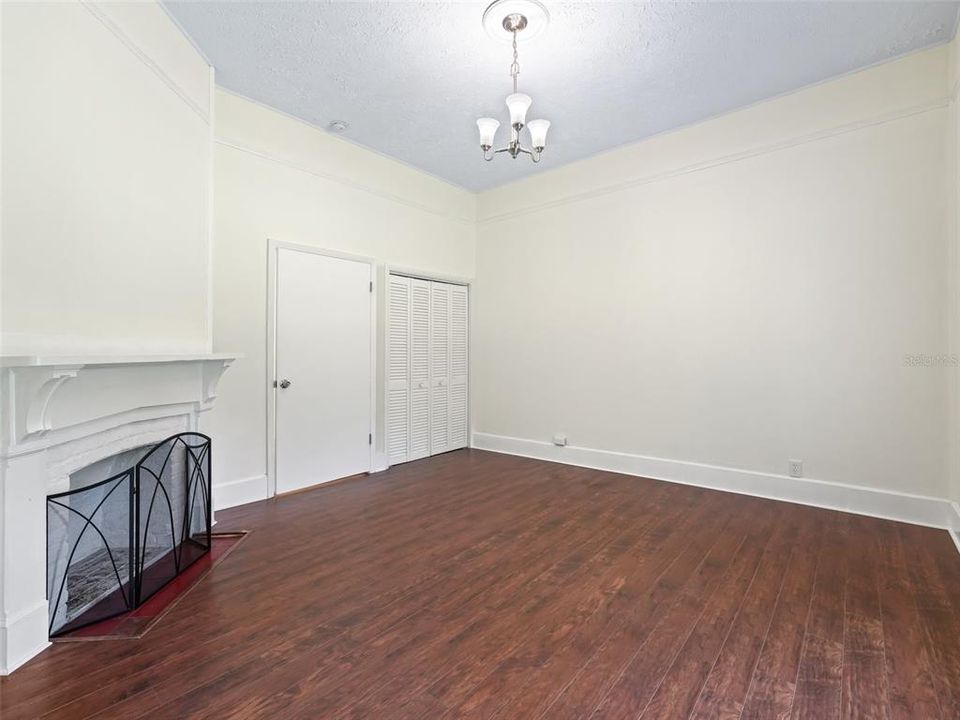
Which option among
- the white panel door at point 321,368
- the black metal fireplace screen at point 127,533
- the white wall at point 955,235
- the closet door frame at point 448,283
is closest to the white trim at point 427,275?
the closet door frame at point 448,283

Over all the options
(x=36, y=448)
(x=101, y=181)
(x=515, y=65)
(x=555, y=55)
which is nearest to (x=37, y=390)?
(x=36, y=448)

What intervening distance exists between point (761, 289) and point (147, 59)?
4504 mm

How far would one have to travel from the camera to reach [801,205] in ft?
11.6

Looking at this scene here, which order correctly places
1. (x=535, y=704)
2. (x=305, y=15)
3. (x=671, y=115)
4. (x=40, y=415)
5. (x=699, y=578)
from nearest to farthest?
(x=535, y=704), (x=40, y=415), (x=699, y=578), (x=305, y=15), (x=671, y=115)

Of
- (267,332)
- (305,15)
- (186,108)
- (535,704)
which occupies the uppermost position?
(305,15)

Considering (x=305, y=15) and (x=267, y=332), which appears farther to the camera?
(x=267, y=332)

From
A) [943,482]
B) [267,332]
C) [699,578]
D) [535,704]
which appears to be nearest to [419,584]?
[535,704]

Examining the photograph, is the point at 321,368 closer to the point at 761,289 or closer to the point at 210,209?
the point at 210,209

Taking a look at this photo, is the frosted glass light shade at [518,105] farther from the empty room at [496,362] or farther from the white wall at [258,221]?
the white wall at [258,221]

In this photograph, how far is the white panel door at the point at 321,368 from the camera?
3793 millimetres

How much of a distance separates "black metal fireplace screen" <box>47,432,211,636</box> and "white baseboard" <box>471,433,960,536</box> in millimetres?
3374

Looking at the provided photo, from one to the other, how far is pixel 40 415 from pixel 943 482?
16.7 feet

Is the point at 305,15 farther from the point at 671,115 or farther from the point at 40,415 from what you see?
the point at 671,115

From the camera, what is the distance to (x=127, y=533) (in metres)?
2.39
